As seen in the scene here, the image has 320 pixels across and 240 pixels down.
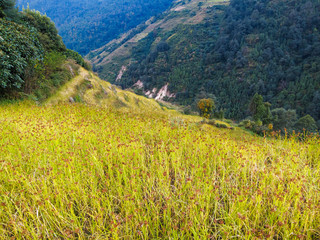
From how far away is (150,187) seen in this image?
2668 millimetres

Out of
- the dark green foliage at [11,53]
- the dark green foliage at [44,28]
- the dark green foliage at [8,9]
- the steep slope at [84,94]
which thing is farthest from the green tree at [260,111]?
the dark green foliage at [8,9]

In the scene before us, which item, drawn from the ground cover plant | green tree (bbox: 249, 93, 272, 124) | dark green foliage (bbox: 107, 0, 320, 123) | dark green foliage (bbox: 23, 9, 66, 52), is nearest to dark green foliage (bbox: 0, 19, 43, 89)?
the ground cover plant

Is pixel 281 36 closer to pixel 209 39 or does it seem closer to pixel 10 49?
pixel 209 39

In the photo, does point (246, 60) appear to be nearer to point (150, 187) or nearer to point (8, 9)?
point (8, 9)

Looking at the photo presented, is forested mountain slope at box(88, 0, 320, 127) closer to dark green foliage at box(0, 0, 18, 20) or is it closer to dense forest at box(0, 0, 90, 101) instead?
dense forest at box(0, 0, 90, 101)

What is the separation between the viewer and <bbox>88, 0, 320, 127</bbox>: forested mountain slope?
3617 inches

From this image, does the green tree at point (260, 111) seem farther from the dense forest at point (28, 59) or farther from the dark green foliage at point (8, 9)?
the dark green foliage at point (8, 9)

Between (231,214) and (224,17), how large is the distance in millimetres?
181744

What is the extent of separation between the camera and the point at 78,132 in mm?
4691

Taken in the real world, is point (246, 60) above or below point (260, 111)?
above

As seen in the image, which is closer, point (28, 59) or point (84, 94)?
point (28, 59)

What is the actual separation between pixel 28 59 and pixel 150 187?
1361cm

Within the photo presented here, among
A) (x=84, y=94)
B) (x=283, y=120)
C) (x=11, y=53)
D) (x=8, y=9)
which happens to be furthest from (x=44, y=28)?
(x=283, y=120)

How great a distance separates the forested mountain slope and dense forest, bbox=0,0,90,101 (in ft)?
235
